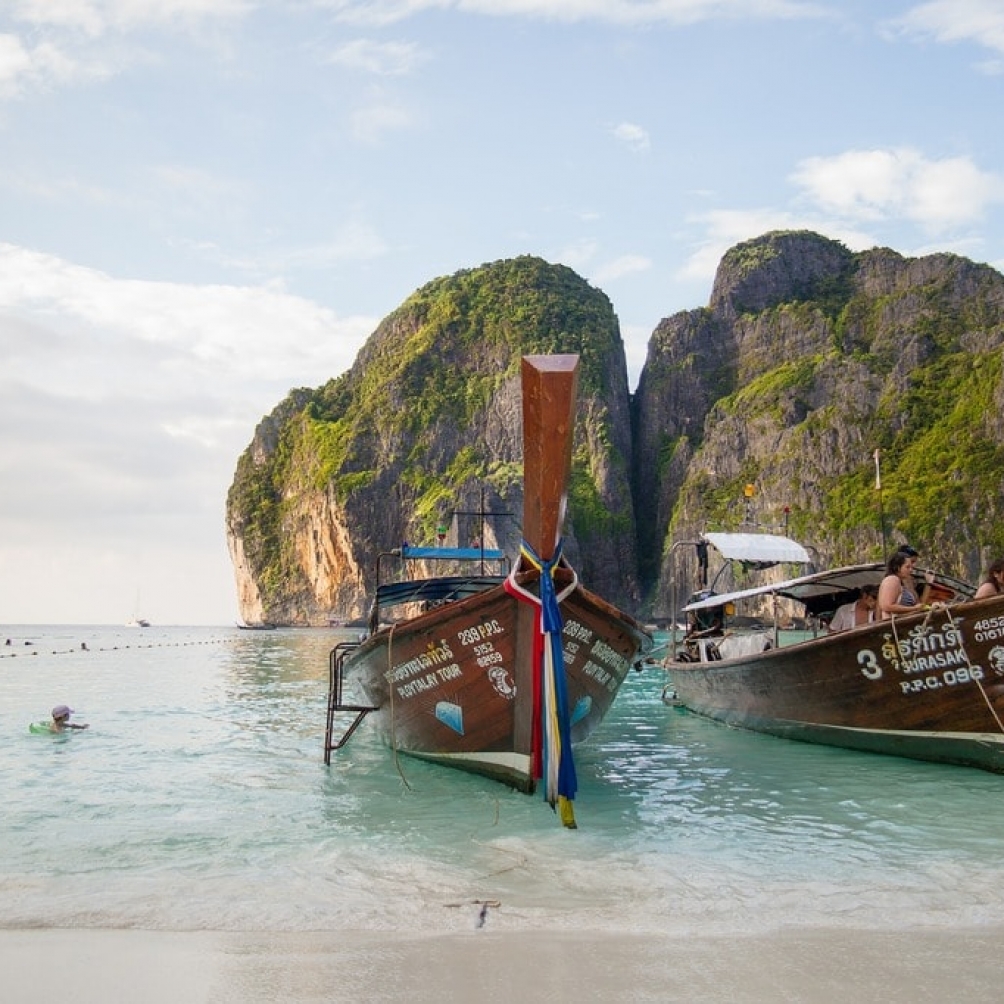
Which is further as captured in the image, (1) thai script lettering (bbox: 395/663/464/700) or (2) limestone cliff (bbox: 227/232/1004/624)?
(2) limestone cliff (bbox: 227/232/1004/624)

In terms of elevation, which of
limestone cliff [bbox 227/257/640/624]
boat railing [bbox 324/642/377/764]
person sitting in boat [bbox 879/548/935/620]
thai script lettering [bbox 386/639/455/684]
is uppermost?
limestone cliff [bbox 227/257/640/624]

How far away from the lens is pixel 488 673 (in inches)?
340

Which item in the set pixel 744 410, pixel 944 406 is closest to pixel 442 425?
pixel 744 410

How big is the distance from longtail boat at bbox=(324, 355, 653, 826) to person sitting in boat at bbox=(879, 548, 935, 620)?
254 cm

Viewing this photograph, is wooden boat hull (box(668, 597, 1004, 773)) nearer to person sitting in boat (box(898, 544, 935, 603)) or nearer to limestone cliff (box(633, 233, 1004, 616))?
person sitting in boat (box(898, 544, 935, 603))

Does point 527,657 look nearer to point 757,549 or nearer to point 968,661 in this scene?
point 968,661

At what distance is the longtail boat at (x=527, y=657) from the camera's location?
654 centimetres

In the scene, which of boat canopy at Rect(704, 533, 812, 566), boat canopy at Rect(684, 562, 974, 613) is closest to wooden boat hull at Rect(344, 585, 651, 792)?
boat canopy at Rect(684, 562, 974, 613)

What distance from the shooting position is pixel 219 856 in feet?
22.0

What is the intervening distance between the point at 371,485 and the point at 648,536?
1126 inches

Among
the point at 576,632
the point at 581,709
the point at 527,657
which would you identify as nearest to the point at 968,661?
the point at 581,709

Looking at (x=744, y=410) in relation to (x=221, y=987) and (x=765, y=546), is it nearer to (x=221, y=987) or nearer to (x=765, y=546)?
(x=765, y=546)

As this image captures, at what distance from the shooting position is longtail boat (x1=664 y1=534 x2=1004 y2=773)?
30.4 ft

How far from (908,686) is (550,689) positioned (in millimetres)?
4451
